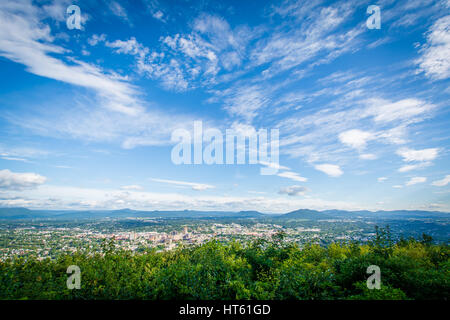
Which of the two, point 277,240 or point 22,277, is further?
point 277,240

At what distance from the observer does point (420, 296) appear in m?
7.05
